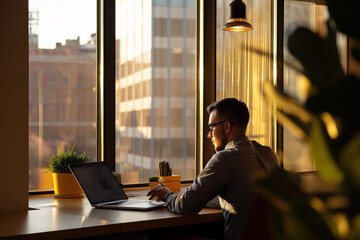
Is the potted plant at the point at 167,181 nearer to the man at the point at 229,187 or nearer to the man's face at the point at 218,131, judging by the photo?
the man's face at the point at 218,131

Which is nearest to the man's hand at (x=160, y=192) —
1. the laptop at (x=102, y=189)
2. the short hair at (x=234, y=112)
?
the laptop at (x=102, y=189)

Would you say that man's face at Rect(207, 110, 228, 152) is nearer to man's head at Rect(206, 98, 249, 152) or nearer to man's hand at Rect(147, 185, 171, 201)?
man's head at Rect(206, 98, 249, 152)

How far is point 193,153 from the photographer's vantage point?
431 centimetres

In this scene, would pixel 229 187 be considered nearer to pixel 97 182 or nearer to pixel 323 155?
pixel 97 182

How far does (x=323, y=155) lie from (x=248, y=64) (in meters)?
4.34

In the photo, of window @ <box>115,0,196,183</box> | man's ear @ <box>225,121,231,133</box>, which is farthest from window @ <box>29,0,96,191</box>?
man's ear @ <box>225,121,231,133</box>

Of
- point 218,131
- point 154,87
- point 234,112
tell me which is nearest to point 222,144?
point 218,131

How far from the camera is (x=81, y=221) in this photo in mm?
2398

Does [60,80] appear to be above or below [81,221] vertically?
above

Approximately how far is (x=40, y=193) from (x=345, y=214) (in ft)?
11.4

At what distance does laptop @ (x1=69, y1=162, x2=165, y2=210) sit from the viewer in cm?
281
